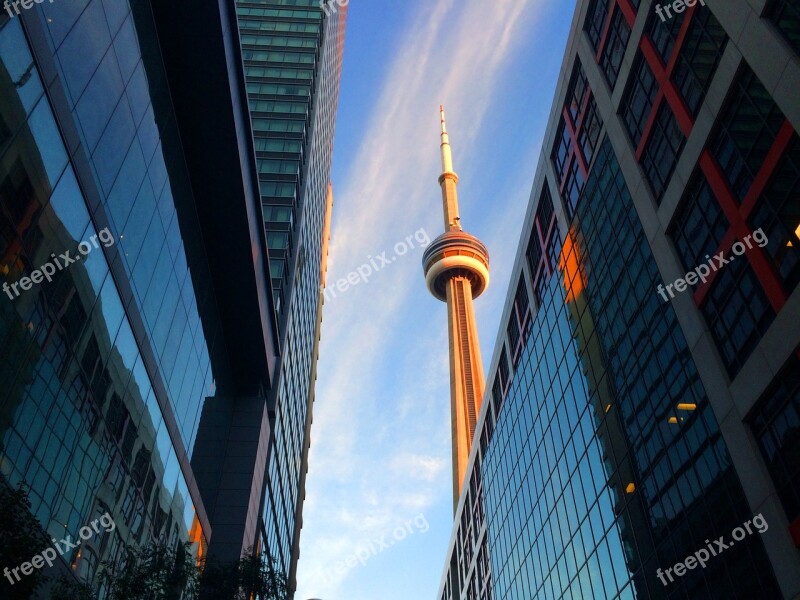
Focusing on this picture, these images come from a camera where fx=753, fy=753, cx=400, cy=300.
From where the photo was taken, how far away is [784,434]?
22.1 meters

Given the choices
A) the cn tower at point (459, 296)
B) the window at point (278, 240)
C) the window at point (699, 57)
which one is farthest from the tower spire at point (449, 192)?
the window at point (699, 57)

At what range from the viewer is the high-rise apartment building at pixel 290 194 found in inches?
2015

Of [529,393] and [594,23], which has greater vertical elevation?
[594,23]

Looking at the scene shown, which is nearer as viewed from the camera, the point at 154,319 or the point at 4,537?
the point at 4,537

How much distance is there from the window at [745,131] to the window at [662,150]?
10.7ft

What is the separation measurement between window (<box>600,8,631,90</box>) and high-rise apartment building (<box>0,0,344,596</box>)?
17.9 m

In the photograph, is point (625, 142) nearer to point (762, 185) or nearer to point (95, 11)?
point (762, 185)

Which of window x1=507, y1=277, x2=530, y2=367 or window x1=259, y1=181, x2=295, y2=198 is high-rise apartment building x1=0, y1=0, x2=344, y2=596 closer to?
window x1=259, y1=181, x2=295, y2=198

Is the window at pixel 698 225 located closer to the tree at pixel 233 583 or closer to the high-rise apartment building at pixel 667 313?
the high-rise apartment building at pixel 667 313

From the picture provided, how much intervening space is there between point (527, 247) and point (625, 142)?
1653 cm

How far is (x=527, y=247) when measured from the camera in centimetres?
5075

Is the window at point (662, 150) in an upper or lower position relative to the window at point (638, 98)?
lower

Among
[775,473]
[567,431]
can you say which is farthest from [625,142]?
[775,473]

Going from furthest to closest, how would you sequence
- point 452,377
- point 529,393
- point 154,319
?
point 452,377 < point 529,393 < point 154,319
